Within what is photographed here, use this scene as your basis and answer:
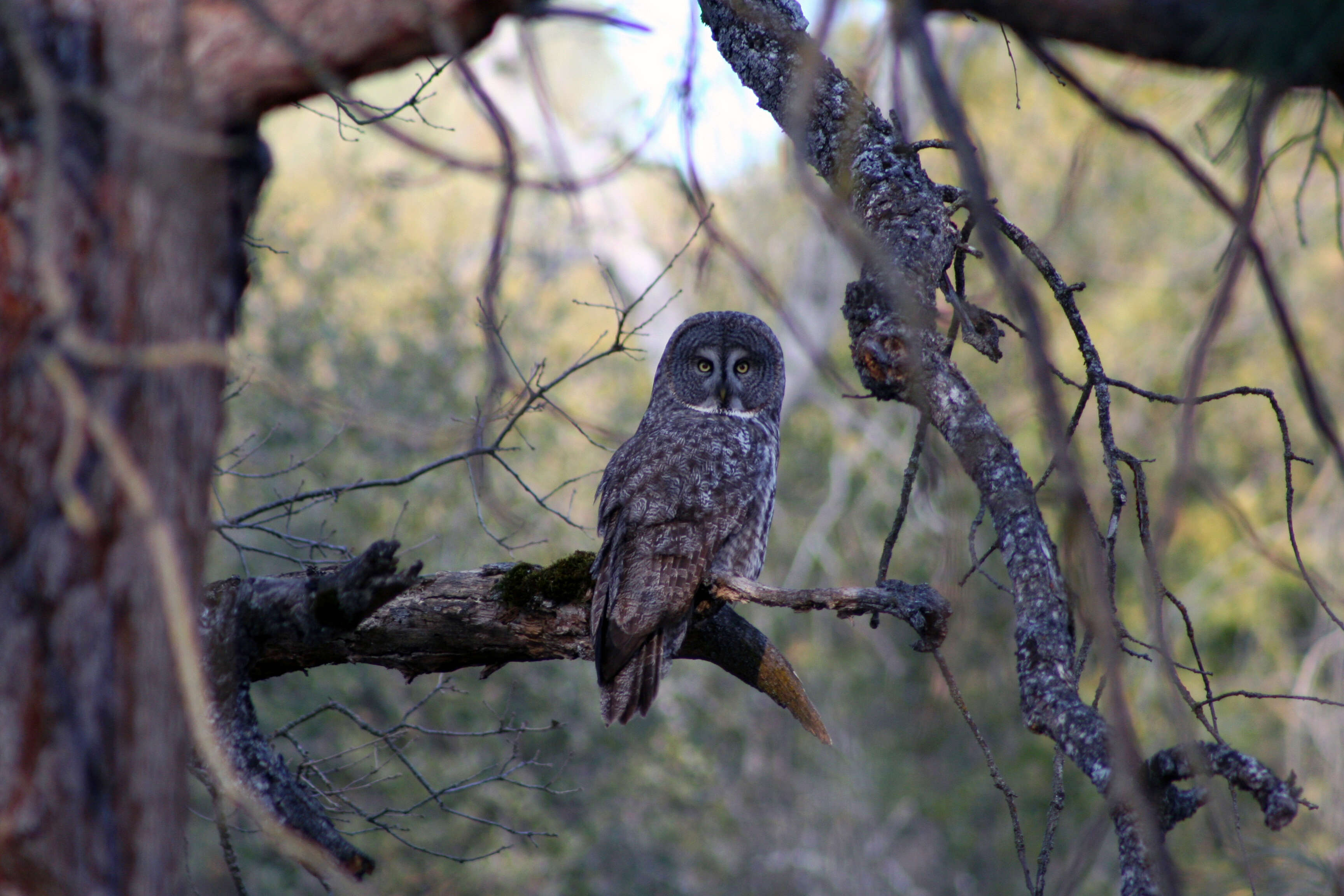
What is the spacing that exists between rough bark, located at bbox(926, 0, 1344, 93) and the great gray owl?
2393 mm

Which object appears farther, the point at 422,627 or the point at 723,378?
the point at 723,378

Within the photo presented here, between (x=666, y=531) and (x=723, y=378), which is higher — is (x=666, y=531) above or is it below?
below

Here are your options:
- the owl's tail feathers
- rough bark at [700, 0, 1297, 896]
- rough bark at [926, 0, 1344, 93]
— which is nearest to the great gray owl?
the owl's tail feathers

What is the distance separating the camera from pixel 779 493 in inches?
529

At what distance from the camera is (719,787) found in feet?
35.4

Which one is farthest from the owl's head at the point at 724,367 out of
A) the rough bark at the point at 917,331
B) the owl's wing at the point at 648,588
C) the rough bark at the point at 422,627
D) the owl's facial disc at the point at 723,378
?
the rough bark at the point at 917,331

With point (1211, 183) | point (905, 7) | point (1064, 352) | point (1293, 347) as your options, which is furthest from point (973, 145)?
point (1064, 352)

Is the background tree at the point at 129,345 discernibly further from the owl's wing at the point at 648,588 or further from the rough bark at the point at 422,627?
the owl's wing at the point at 648,588

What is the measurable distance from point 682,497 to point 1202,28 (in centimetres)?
277

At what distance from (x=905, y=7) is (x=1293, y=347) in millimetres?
684

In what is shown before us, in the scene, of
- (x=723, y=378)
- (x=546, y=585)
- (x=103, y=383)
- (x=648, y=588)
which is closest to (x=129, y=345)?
(x=103, y=383)

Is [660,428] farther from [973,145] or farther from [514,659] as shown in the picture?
[973,145]

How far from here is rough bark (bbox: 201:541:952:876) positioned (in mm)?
2395

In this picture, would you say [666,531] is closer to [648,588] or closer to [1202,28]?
[648,588]
